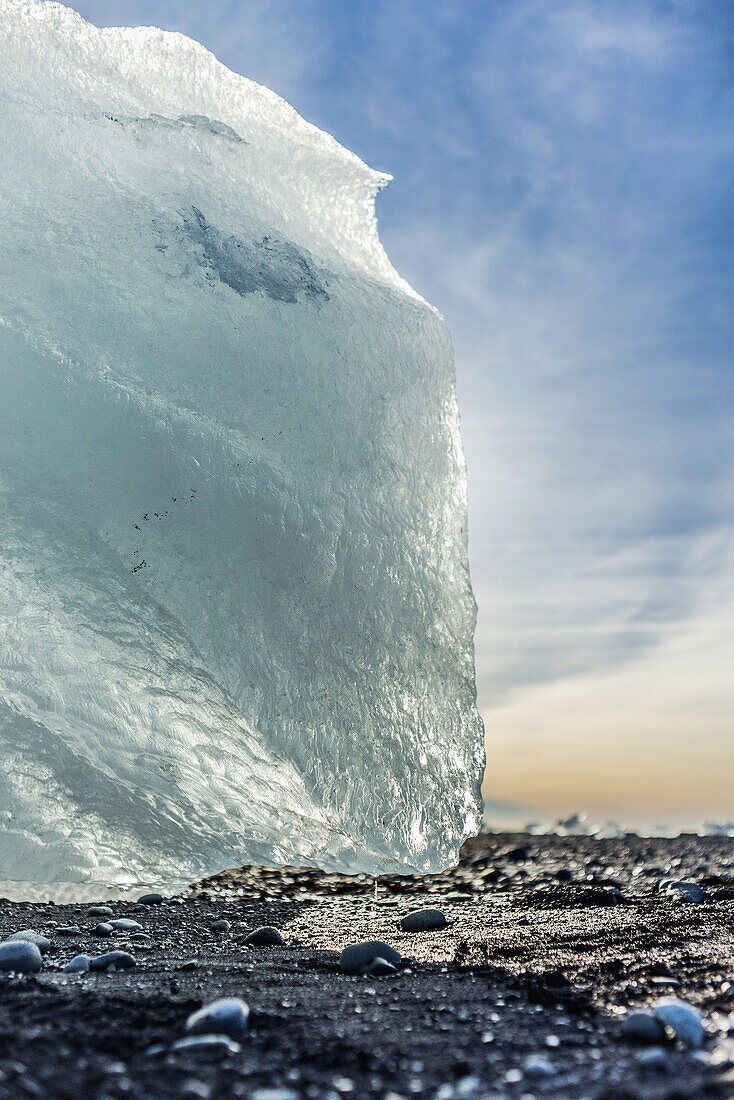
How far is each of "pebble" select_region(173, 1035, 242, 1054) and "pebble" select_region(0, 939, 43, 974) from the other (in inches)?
50.0

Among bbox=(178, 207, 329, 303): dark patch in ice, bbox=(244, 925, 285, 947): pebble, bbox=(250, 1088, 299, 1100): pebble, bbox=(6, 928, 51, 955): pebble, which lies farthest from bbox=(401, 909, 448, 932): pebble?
bbox=(178, 207, 329, 303): dark patch in ice

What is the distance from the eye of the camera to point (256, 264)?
278 inches

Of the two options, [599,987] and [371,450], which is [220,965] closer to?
[599,987]

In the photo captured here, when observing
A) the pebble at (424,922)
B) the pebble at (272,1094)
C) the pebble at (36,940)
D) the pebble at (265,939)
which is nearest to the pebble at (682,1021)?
the pebble at (272,1094)

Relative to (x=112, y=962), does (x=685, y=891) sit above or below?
above

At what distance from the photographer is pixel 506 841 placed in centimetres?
964

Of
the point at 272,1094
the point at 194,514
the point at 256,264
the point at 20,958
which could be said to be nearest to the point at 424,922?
the point at 20,958

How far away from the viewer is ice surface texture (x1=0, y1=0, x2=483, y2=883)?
579 centimetres

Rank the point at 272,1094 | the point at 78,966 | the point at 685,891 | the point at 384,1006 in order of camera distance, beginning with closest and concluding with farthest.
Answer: the point at 272,1094
the point at 384,1006
the point at 78,966
the point at 685,891

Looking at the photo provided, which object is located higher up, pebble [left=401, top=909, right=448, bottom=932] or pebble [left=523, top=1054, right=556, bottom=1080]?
pebble [left=401, top=909, right=448, bottom=932]

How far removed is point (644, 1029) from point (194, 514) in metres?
5.17

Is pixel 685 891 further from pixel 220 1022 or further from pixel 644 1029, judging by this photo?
pixel 220 1022

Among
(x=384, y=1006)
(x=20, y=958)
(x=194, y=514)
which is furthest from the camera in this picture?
(x=194, y=514)

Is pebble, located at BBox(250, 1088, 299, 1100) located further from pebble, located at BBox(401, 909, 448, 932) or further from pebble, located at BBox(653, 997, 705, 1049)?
pebble, located at BBox(401, 909, 448, 932)
